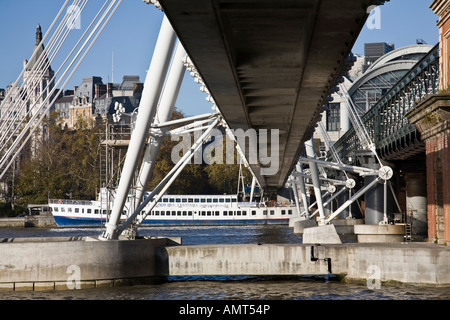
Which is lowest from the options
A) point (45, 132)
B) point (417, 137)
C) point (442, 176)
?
point (442, 176)

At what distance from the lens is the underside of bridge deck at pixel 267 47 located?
12594 millimetres

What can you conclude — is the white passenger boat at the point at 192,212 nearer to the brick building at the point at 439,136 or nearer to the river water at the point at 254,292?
the brick building at the point at 439,136

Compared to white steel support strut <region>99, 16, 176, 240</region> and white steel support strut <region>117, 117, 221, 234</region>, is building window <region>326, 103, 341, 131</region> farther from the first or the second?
Answer: white steel support strut <region>99, 16, 176, 240</region>

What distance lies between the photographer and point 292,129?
2720 cm

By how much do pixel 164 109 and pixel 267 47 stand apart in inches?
629

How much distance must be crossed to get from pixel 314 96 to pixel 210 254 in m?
12.9

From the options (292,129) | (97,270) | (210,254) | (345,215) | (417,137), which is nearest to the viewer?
(292,129)

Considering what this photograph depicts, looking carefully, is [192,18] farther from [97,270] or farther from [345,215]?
[345,215]

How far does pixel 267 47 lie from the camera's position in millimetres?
16172

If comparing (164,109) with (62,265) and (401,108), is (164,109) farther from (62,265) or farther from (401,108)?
(401,108)

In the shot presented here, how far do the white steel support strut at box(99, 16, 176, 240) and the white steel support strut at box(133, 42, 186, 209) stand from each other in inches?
91.9

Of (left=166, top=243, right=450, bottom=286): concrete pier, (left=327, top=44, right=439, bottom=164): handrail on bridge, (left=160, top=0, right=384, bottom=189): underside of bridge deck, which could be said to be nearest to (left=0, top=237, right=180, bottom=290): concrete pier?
(left=166, top=243, right=450, bottom=286): concrete pier

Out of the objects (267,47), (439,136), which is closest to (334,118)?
(439,136)
